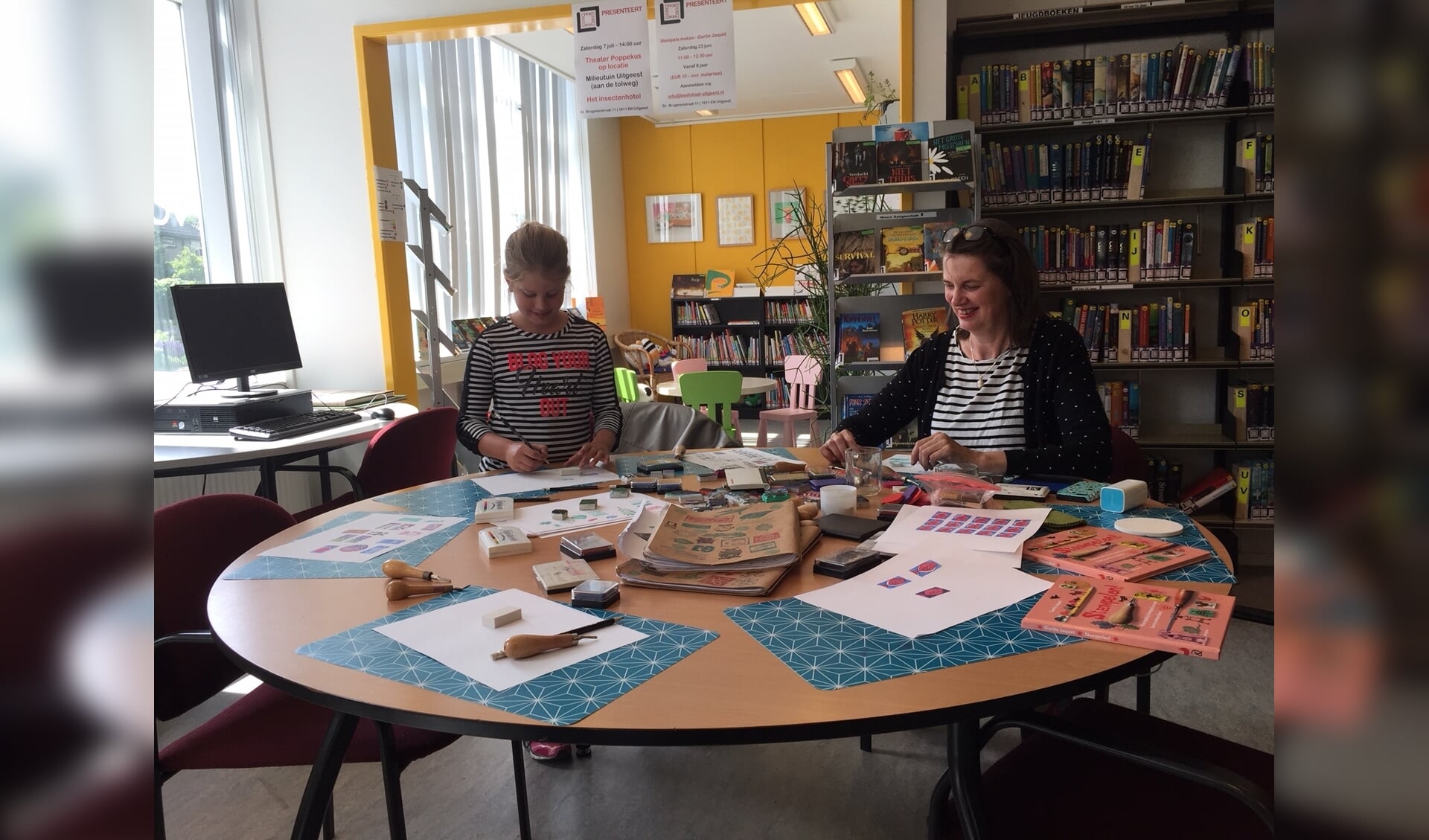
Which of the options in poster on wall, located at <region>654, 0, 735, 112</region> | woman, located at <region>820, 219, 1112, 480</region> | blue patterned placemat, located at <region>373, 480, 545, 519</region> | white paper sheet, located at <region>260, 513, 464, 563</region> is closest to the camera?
white paper sheet, located at <region>260, 513, 464, 563</region>

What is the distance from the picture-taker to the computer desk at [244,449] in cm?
271

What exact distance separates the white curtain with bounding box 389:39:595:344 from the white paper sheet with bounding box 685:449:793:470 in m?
3.49

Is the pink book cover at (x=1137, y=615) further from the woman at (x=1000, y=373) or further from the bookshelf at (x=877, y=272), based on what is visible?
the bookshelf at (x=877, y=272)

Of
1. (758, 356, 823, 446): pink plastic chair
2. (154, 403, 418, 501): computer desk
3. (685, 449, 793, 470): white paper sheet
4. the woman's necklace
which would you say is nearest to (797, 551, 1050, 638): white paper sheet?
(685, 449, 793, 470): white paper sheet

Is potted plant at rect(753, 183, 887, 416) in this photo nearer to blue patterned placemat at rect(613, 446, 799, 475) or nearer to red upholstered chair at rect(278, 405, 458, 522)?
blue patterned placemat at rect(613, 446, 799, 475)

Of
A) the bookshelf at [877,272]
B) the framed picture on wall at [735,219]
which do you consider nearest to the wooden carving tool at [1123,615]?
the bookshelf at [877,272]

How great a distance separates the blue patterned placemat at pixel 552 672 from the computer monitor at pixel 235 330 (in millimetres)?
2218

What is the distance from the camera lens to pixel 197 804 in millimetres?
2186

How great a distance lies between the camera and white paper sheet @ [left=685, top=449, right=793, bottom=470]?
2.33 metres

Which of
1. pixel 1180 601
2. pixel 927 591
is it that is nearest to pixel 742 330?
pixel 927 591
